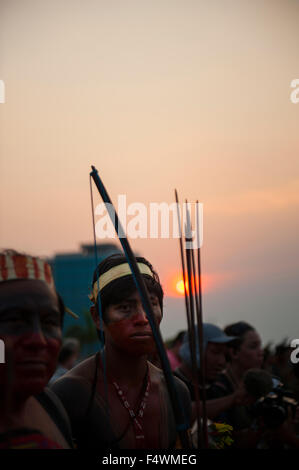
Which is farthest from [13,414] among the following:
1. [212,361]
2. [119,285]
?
[212,361]

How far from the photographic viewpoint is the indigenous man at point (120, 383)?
2305 millimetres

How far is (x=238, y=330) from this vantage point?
5254 millimetres

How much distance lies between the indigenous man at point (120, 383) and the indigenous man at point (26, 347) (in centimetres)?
37

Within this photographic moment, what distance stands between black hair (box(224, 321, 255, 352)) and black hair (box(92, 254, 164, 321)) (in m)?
2.59

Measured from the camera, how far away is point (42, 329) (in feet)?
5.97

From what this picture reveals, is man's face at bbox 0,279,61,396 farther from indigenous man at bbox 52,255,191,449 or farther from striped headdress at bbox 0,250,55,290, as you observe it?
indigenous man at bbox 52,255,191,449

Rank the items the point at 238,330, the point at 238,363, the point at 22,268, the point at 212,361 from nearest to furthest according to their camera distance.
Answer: the point at 22,268, the point at 212,361, the point at 238,363, the point at 238,330

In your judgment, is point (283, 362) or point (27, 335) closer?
point (27, 335)

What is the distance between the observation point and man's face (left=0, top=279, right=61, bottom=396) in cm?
173

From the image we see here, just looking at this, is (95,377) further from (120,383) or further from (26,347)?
(26,347)

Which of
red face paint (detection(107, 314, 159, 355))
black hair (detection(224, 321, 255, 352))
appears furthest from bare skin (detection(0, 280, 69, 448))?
black hair (detection(224, 321, 255, 352))

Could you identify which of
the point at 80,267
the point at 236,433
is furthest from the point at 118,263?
the point at 80,267

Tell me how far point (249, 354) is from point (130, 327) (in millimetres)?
2873
